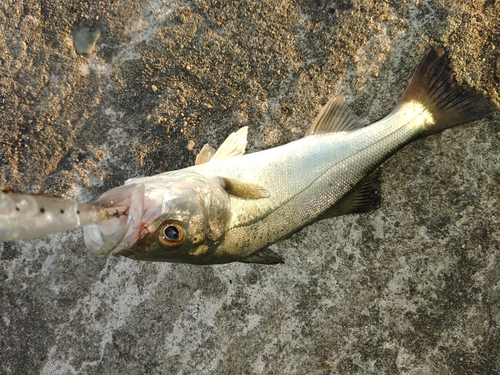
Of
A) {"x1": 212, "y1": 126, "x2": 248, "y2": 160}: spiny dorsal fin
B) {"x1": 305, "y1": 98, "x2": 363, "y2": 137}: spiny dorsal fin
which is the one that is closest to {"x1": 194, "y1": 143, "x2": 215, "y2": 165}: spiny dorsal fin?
{"x1": 212, "y1": 126, "x2": 248, "y2": 160}: spiny dorsal fin

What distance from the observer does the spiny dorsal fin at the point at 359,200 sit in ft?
8.14

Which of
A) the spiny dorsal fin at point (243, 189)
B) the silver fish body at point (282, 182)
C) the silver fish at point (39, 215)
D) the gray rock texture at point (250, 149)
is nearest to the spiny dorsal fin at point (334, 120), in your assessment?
the silver fish body at point (282, 182)

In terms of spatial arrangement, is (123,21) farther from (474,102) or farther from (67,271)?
(474,102)

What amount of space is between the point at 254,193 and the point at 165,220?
1.80ft

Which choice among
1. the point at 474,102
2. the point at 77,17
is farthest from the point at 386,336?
the point at 77,17

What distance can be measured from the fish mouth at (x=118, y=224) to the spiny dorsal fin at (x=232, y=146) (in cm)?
71

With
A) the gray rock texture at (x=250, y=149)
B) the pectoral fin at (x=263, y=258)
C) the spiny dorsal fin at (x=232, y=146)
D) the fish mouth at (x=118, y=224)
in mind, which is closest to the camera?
the fish mouth at (x=118, y=224)

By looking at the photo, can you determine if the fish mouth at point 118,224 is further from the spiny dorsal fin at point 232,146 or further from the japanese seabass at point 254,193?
the spiny dorsal fin at point 232,146

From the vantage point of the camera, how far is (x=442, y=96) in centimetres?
259

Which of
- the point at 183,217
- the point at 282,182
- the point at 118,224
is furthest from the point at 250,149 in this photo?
the point at 118,224

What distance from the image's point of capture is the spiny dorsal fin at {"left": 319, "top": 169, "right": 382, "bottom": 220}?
248cm

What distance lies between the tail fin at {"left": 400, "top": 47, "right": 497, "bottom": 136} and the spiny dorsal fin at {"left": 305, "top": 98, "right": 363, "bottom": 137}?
1.15 ft

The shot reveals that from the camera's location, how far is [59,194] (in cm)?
292

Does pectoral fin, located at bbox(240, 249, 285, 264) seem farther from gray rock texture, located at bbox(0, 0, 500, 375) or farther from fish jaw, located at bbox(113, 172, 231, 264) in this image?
gray rock texture, located at bbox(0, 0, 500, 375)
